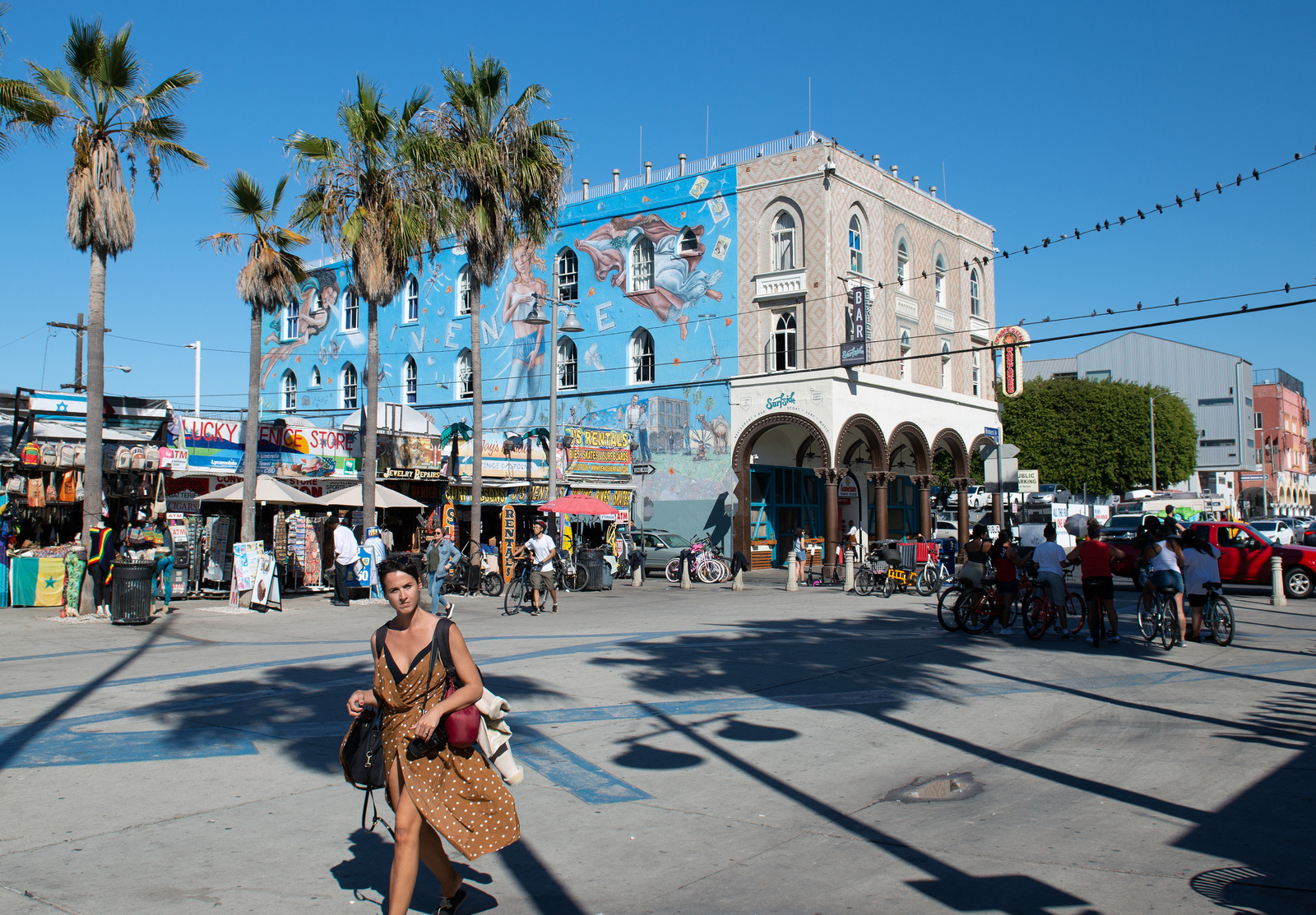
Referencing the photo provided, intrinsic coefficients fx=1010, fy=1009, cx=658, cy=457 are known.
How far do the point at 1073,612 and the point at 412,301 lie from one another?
34.8m

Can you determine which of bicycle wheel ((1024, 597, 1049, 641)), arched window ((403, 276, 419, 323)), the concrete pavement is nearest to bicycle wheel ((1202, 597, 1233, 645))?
the concrete pavement

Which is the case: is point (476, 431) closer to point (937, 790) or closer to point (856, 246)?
point (856, 246)

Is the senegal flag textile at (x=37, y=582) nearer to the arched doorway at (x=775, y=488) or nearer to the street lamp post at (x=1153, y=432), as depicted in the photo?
the arched doorway at (x=775, y=488)

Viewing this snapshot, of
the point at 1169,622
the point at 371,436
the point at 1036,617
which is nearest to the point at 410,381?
the point at 371,436

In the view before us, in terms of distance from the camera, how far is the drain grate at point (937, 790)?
666 centimetres

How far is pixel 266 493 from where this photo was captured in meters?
22.6

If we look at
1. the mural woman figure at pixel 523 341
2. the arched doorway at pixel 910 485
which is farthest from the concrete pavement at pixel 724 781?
the mural woman figure at pixel 523 341

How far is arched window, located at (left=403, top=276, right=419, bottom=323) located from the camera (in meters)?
44.2

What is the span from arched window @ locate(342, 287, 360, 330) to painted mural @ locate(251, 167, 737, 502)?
2.08 meters

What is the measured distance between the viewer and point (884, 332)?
36.7 metres

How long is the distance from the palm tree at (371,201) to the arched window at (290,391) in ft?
90.0

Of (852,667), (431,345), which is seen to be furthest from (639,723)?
(431,345)

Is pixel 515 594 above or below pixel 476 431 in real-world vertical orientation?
below

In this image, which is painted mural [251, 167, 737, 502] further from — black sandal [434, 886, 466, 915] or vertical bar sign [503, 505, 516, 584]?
black sandal [434, 886, 466, 915]
